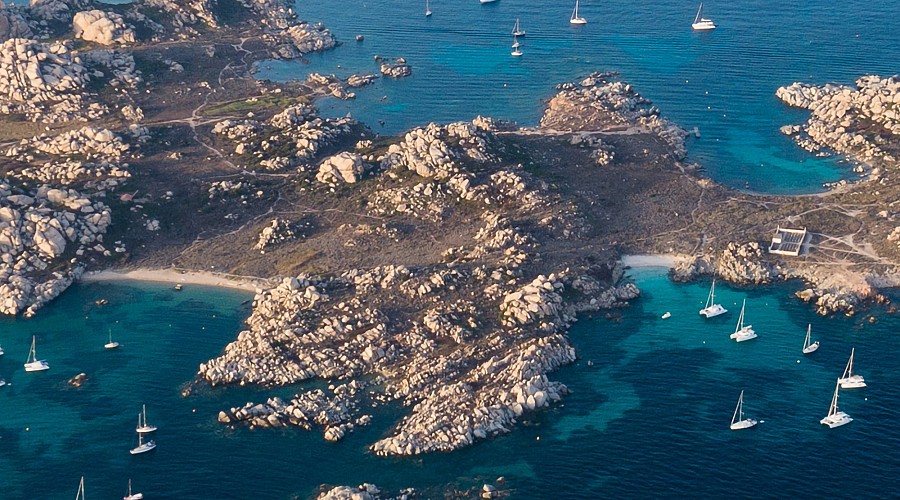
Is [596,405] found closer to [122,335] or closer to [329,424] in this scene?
[329,424]

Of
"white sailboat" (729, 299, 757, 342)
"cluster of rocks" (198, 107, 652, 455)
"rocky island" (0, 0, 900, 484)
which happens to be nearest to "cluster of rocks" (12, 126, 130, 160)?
"rocky island" (0, 0, 900, 484)

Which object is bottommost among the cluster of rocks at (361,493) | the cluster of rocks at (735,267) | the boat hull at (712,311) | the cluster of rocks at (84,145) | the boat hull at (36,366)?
the cluster of rocks at (361,493)

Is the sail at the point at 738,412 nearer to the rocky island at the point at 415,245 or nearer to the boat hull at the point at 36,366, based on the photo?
the rocky island at the point at 415,245

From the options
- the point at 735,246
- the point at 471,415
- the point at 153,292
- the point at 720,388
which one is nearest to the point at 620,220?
the point at 735,246

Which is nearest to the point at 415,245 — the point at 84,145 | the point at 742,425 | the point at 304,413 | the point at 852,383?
the point at 304,413

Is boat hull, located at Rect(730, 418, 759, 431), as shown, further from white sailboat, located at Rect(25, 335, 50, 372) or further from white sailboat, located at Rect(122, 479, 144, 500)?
white sailboat, located at Rect(25, 335, 50, 372)

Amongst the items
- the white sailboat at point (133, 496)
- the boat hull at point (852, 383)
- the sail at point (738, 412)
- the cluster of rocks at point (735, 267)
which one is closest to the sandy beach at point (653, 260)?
the cluster of rocks at point (735, 267)
